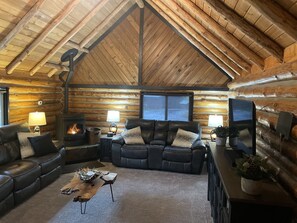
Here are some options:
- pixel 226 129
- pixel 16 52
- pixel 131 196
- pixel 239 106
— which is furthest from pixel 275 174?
pixel 16 52

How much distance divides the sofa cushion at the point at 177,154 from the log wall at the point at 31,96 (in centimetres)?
359

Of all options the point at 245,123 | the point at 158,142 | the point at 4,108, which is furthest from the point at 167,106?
the point at 4,108

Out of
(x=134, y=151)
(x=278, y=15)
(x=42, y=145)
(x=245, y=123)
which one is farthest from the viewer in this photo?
(x=134, y=151)

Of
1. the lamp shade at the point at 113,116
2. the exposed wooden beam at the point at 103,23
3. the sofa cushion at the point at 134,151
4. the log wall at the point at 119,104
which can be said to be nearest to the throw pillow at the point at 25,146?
the sofa cushion at the point at 134,151

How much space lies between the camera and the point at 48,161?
14.8 feet

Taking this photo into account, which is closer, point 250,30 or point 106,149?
point 250,30

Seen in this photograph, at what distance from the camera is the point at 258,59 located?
3215 millimetres

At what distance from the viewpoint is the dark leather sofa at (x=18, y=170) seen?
3496 mm

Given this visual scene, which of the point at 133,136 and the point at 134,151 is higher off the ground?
the point at 133,136

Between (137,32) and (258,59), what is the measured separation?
172 inches

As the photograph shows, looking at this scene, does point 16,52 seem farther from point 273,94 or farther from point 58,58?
point 273,94

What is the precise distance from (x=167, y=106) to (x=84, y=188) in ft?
13.0

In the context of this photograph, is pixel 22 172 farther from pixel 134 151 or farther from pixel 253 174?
pixel 253 174

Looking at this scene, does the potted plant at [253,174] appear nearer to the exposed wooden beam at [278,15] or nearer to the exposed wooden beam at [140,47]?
the exposed wooden beam at [278,15]
